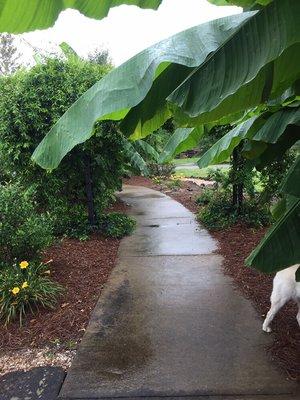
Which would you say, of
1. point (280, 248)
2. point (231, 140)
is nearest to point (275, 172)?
point (231, 140)

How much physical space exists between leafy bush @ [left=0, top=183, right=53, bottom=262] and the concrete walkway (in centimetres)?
116

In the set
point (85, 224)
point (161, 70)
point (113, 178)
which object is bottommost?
point (85, 224)

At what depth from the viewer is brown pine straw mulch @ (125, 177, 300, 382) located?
3834 millimetres

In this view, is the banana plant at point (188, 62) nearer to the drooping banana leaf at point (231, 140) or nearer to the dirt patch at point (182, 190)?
the drooping banana leaf at point (231, 140)

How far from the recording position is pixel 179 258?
6875mm

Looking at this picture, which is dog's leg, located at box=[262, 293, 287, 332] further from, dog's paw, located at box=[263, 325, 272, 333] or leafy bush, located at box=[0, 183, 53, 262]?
leafy bush, located at box=[0, 183, 53, 262]

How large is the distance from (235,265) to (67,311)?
2779 mm

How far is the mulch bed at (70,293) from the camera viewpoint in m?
4.34

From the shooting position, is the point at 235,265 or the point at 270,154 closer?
the point at 270,154

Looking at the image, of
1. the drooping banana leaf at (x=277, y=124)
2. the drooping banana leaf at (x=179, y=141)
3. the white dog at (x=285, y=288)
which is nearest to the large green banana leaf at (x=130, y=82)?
the drooping banana leaf at (x=277, y=124)

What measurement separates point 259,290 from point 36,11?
14.7 ft

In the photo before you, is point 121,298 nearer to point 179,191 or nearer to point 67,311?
point 67,311

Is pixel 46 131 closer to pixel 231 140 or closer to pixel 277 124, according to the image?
pixel 231 140

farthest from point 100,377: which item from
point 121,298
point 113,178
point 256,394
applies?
point 113,178
